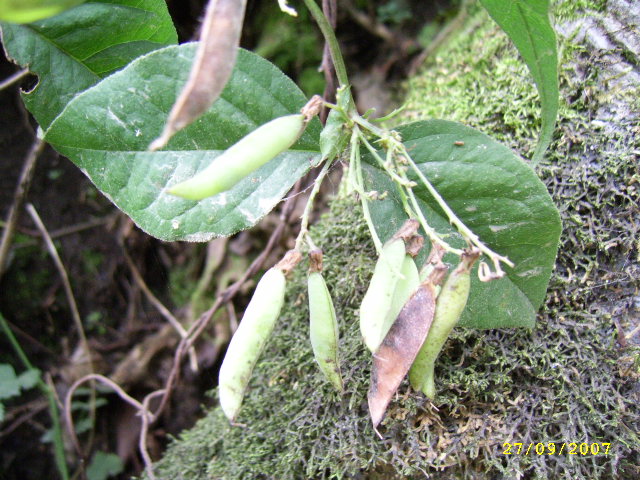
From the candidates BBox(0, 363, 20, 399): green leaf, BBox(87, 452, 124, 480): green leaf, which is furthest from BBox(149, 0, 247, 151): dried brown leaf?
BBox(87, 452, 124, 480): green leaf

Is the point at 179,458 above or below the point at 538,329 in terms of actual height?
below

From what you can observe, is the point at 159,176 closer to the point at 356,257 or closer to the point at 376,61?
the point at 356,257

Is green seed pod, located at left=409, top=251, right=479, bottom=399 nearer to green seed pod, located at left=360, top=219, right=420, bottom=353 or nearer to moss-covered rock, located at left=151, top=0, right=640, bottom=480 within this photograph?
green seed pod, located at left=360, top=219, right=420, bottom=353

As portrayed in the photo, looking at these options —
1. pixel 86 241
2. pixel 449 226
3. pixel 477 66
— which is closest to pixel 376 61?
pixel 477 66

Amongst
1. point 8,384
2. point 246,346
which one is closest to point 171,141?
point 246,346

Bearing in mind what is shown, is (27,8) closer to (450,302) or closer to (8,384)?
(450,302)

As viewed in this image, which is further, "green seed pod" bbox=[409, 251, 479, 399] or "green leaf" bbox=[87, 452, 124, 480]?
"green leaf" bbox=[87, 452, 124, 480]

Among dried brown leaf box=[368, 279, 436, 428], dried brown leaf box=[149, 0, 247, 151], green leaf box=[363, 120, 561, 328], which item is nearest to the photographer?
dried brown leaf box=[149, 0, 247, 151]
